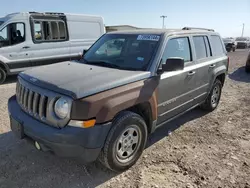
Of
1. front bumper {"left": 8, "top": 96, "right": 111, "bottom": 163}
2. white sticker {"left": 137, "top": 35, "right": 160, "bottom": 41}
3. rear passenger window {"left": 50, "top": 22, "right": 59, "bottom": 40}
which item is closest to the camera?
front bumper {"left": 8, "top": 96, "right": 111, "bottom": 163}

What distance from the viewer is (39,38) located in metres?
8.38

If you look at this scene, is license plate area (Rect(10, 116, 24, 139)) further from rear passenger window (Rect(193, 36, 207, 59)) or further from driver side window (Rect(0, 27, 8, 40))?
driver side window (Rect(0, 27, 8, 40))

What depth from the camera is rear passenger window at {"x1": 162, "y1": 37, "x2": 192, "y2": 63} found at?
3615 millimetres

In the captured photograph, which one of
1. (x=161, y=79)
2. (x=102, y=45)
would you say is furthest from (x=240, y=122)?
(x=102, y=45)

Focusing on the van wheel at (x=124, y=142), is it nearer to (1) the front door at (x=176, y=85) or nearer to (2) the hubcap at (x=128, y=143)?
(2) the hubcap at (x=128, y=143)

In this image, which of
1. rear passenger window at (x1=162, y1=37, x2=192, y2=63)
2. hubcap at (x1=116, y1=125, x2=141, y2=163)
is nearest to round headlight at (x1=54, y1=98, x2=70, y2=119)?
hubcap at (x1=116, y1=125, x2=141, y2=163)

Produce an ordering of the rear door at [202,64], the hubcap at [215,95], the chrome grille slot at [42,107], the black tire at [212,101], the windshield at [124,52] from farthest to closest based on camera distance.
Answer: the hubcap at [215,95] → the black tire at [212,101] → the rear door at [202,64] → the windshield at [124,52] → the chrome grille slot at [42,107]

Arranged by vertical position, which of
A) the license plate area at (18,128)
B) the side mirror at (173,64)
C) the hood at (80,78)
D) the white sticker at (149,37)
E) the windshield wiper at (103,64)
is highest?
the white sticker at (149,37)

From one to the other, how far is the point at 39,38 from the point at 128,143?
671 cm

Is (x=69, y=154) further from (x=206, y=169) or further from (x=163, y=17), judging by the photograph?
(x=163, y=17)

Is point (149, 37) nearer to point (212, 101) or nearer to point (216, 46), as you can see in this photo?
point (216, 46)

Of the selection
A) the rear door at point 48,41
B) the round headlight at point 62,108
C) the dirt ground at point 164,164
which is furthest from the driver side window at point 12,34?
the round headlight at point 62,108

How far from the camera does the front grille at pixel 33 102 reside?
2.68m

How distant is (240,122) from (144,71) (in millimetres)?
2943
